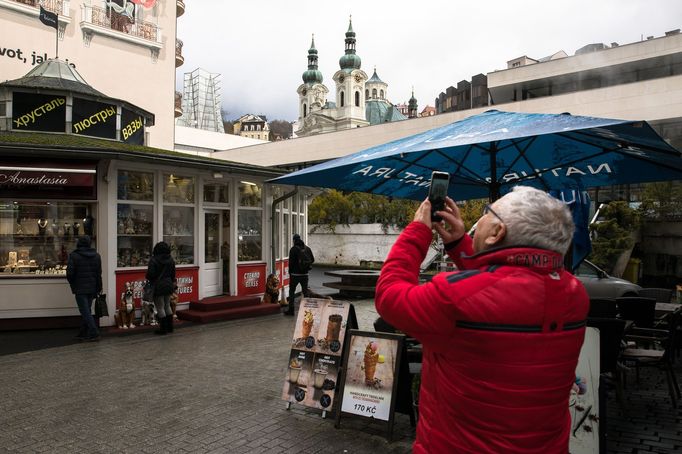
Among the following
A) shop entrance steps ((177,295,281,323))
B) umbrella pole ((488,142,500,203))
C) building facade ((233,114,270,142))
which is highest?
building facade ((233,114,270,142))

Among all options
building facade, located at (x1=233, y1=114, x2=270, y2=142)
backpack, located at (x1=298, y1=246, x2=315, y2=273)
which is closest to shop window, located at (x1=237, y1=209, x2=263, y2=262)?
backpack, located at (x1=298, y1=246, x2=315, y2=273)

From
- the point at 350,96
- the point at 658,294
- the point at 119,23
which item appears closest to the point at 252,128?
the point at 350,96

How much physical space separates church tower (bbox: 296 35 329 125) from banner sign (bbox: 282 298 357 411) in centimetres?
10159

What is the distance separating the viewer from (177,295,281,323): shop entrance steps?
457 inches

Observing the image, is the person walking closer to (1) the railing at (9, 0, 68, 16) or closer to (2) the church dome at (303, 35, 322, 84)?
(1) the railing at (9, 0, 68, 16)

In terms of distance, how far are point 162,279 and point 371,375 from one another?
6.45 metres

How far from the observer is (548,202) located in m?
1.88

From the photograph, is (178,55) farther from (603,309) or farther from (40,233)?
(603,309)

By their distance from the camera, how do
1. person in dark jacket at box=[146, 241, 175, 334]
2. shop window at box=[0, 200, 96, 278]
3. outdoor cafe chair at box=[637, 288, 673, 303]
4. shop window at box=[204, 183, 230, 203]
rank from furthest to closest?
shop window at box=[204, 183, 230, 203], shop window at box=[0, 200, 96, 278], person in dark jacket at box=[146, 241, 175, 334], outdoor cafe chair at box=[637, 288, 673, 303]

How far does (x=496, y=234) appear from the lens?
188 cm

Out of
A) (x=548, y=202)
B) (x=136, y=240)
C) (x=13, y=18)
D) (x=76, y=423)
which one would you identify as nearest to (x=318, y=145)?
(x=13, y=18)

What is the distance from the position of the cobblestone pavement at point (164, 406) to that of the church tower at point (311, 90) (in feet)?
326

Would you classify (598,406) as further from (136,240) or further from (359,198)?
(359,198)

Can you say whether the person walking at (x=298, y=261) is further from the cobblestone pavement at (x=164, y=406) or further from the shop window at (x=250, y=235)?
the cobblestone pavement at (x=164, y=406)
